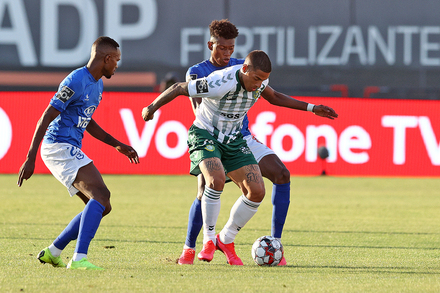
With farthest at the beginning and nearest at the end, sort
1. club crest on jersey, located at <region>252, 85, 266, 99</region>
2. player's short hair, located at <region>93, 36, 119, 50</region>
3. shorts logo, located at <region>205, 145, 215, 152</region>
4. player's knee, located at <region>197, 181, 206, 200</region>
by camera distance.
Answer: player's knee, located at <region>197, 181, 206, 200</region> < club crest on jersey, located at <region>252, 85, 266, 99</region> < shorts logo, located at <region>205, 145, 215, 152</region> < player's short hair, located at <region>93, 36, 119, 50</region>

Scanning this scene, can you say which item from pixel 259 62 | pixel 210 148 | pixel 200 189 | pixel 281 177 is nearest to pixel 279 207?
pixel 281 177

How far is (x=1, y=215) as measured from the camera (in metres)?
8.18

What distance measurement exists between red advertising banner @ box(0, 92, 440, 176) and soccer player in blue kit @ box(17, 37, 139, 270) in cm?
929

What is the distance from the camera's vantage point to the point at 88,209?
461 cm

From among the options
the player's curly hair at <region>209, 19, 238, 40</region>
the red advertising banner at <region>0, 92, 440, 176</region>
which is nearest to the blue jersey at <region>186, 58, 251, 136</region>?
the player's curly hair at <region>209, 19, 238, 40</region>

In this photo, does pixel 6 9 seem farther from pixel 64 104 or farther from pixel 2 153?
pixel 64 104

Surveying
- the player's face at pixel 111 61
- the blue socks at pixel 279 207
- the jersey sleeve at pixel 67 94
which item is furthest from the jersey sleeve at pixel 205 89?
the blue socks at pixel 279 207

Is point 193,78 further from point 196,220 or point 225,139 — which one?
point 196,220

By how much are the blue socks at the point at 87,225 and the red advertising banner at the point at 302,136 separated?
31.3ft

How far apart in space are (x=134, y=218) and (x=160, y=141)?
623 centimetres

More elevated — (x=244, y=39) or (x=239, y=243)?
(x=244, y=39)

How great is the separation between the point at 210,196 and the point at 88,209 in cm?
89

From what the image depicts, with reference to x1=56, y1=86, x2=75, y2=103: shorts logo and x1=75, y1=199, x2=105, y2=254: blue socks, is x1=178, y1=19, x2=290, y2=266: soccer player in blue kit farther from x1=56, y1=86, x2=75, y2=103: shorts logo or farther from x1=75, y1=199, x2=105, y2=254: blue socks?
x1=56, y1=86, x2=75, y2=103: shorts logo

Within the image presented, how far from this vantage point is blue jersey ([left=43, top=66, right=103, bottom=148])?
15.4 feet
